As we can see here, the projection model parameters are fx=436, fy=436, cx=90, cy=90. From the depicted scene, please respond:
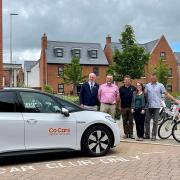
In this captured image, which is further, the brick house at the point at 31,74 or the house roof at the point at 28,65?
the house roof at the point at 28,65

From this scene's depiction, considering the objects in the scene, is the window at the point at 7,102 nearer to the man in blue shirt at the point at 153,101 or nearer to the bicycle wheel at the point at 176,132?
the man in blue shirt at the point at 153,101

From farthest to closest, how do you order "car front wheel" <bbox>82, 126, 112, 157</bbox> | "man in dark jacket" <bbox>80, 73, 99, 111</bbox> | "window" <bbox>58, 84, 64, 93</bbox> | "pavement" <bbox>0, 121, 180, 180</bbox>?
"window" <bbox>58, 84, 64, 93</bbox>, "man in dark jacket" <bbox>80, 73, 99, 111</bbox>, "car front wheel" <bbox>82, 126, 112, 157</bbox>, "pavement" <bbox>0, 121, 180, 180</bbox>

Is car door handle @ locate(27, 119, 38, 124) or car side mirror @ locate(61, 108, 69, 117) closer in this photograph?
car door handle @ locate(27, 119, 38, 124)

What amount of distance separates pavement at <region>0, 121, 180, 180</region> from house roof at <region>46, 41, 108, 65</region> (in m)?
53.8

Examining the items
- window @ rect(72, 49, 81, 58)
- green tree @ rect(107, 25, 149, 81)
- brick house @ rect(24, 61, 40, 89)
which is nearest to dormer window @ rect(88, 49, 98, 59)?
window @ rect(72, 49, 81, 58)

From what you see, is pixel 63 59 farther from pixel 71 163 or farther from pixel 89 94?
pixel 71 163

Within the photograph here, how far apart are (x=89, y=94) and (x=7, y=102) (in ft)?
10.4

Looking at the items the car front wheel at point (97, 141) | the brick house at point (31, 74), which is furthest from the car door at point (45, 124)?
the brick house at point (31, 74)

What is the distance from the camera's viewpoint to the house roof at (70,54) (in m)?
63.9

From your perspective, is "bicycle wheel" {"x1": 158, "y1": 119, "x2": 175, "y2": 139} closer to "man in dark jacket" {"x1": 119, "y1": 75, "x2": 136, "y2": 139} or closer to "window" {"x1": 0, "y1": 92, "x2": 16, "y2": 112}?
"man in dark jacket" {"x1": 119, "y1": 75, "x2": 136, "y2": 139}

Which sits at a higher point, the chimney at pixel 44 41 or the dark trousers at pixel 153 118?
the chimney at pixel 44 41

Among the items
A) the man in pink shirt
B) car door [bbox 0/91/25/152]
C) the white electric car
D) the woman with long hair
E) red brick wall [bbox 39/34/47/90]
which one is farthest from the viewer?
red brick wall [bbox 39/34/47/90]

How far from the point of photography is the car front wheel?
30.3ft

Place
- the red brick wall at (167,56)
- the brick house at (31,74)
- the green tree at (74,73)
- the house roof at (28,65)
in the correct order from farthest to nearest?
the house roof at (28,65) < the brick house at (31,74) < the red brick wall at (167,56) < the green tree at (74,73)
